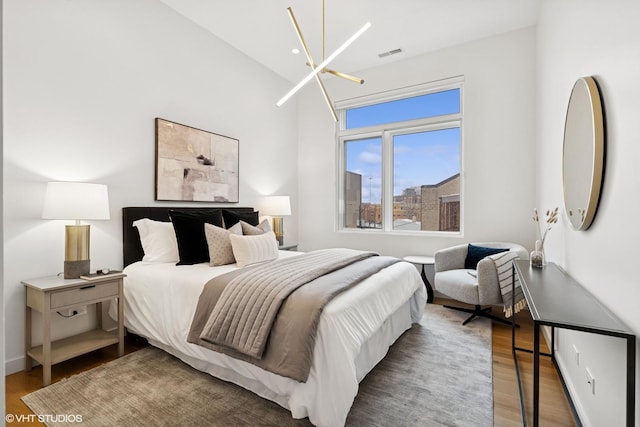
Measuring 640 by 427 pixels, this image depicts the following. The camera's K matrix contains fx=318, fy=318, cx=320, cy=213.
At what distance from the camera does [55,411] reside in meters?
1.86

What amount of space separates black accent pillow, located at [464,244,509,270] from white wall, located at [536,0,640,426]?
1.33 m

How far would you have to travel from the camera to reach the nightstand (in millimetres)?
2141

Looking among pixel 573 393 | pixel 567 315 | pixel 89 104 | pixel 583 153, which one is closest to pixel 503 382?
pixel 573 393

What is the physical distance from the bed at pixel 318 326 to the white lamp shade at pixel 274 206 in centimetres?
141

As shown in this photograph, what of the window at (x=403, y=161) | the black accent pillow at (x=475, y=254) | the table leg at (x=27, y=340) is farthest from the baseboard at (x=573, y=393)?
the table leg at (x=27, y=340)

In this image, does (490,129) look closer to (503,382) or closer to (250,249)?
(503,382)

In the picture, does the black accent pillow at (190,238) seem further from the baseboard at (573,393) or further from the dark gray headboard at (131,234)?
the baseboard at (573,393)

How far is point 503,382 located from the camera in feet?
7.15

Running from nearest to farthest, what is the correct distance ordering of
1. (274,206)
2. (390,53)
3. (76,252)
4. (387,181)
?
(76,252), (390,53), (274,206), (387,181)

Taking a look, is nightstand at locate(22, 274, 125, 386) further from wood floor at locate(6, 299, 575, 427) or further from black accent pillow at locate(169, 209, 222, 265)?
black accent pillow at locate(169, 209, 222, 265)

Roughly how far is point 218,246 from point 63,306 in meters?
1.12

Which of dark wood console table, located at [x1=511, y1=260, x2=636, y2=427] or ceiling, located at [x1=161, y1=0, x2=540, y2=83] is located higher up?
ceiling, located at [x1=161, y1=0, x2=540, y2=83]

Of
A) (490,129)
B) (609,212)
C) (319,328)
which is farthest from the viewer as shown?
(490,129)

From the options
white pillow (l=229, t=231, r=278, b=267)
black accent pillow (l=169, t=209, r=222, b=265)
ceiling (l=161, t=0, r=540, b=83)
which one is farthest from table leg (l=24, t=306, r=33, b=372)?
ceiling (l=161, t=0, r=540, b=83)
